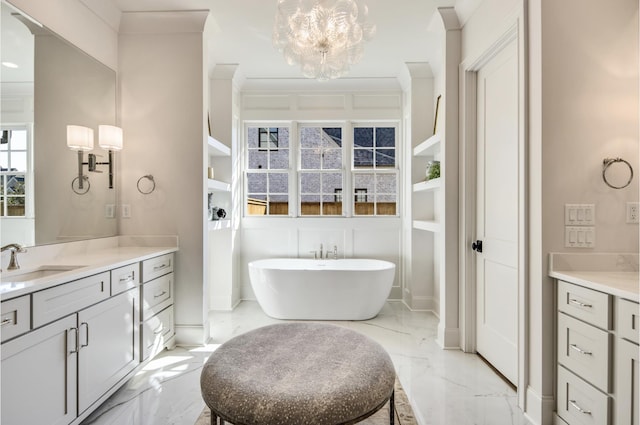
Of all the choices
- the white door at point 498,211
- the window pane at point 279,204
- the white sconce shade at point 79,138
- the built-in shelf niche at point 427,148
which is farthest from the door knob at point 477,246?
the white sconce shade at point 79,138

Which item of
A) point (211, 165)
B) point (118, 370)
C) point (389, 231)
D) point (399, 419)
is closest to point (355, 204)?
point (389, 231)

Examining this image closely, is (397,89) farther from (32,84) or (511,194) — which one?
(32,84)

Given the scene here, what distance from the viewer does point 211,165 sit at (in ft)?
12.8

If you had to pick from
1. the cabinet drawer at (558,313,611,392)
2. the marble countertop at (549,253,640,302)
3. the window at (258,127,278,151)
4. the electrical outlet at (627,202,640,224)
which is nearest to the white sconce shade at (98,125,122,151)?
the window at (258,127,278,151)

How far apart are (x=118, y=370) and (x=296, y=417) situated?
1504 millimetres

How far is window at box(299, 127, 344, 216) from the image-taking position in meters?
4.41

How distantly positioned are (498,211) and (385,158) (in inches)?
86.0

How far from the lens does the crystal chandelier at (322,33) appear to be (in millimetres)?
1963

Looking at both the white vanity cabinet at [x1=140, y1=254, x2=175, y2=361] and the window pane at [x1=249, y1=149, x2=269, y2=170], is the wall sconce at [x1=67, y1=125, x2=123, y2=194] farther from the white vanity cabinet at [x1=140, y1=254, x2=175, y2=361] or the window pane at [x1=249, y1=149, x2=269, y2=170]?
the window pane at [x1=249, y1=149, x2=269, y2=170]

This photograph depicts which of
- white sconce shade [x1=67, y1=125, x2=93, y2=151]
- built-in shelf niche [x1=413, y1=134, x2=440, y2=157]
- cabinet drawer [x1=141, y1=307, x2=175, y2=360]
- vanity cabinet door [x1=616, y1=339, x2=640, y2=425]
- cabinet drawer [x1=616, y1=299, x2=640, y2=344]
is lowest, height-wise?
cabinet drawer [x1=141, y1=307, x2=175, y2=360]

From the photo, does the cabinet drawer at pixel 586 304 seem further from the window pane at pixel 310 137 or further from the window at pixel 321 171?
the window pane at pixel 310 137

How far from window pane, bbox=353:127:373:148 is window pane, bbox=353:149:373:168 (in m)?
0.08

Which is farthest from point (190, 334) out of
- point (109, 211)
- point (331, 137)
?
point (331, 137)

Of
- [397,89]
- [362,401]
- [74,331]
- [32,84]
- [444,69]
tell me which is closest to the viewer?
[362,401]
